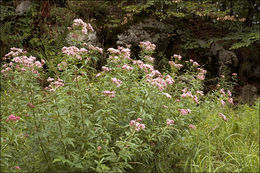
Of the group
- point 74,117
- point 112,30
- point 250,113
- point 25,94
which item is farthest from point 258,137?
point 112,30

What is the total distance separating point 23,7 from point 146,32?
14.3ft

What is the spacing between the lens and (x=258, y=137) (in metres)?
2.90

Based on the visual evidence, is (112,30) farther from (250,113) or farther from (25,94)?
(25,94)

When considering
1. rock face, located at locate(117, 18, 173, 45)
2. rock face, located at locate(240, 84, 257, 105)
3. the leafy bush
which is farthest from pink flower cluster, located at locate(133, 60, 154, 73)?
rock face, located at locate(240, 84, 257, 105)

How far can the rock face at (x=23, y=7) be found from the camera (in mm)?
7477

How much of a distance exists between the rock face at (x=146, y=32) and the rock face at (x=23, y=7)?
3558 millimetres

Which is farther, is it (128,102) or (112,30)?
(112,30)

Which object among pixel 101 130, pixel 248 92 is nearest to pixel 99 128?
pixel 101 130

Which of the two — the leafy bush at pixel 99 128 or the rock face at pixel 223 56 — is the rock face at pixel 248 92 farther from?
the leafy bush at pixel 99 128

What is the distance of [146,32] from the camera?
6578 mm

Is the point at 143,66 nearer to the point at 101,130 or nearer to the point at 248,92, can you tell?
the point at 101,130

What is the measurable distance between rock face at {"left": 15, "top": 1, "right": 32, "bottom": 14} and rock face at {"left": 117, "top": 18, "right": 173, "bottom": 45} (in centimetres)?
356

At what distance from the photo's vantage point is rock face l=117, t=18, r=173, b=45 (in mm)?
6386

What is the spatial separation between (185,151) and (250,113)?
1.73 meters
